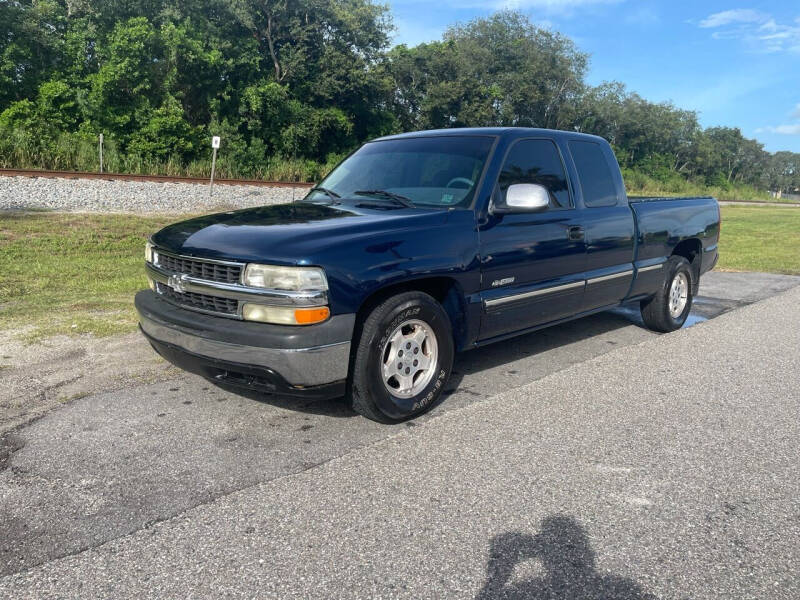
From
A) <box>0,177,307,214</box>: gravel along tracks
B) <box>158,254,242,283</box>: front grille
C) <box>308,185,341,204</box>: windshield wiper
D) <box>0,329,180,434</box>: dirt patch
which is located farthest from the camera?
<box>0,177,307,214</box>: gravel along tracks

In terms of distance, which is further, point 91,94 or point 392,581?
point 91,94

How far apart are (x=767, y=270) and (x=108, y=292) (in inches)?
419

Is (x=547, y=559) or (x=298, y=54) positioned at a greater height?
(x=298, y=54)

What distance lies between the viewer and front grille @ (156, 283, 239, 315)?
3674 mm

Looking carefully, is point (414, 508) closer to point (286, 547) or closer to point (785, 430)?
point (286, 547)

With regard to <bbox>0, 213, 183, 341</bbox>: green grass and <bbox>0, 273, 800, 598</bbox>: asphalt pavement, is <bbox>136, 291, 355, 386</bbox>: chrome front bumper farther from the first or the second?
<bbox>0, 213, 183, 341</bbox>: green grass

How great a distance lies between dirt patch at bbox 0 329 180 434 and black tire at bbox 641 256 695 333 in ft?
14.5

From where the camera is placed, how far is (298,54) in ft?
133

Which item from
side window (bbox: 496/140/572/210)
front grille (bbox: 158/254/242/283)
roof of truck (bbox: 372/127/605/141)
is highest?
roof of truck (bbox: 372/127/605/141)

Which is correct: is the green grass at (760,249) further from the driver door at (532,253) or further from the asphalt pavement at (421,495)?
the asphalt pavement at (421,495)

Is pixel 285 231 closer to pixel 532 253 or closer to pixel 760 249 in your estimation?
pixel 532 253

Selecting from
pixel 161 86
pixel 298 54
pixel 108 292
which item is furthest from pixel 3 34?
pixel 108 292

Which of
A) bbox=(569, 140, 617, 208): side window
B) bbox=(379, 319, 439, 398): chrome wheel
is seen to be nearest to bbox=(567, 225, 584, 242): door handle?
bbox=(569, 140, 617, 208): side window

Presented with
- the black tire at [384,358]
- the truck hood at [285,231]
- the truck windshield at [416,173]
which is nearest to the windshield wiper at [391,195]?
the truck windshield at [416,173]
